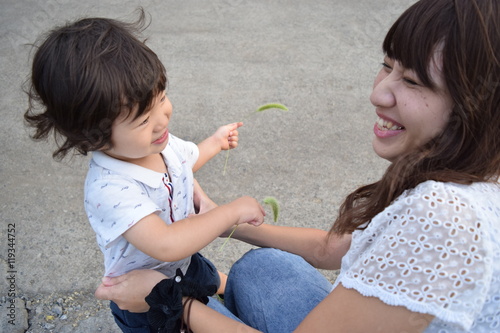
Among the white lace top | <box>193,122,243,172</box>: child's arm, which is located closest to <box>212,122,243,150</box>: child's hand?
<box>193,122,243,172</box>: child's arm

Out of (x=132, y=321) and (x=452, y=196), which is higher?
(x=452, y=196)

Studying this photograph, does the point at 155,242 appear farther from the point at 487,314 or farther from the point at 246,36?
the point at 246,36

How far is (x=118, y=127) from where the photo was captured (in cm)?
140

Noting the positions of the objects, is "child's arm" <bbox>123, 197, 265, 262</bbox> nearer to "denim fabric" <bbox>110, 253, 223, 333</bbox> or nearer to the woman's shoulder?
"denim fabric" <bbox>110, 253, 223, 333</bbox>

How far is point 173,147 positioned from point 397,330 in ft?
2.99

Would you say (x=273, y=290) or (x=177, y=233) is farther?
(x=273, y=290)

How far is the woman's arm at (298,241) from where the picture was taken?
70.5 inches

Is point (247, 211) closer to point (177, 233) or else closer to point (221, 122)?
point (177, 233)

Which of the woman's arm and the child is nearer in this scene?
the child

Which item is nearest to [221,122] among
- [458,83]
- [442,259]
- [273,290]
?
[273,290]

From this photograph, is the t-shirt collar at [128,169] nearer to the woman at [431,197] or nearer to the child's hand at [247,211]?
the child's hand at [247,211]

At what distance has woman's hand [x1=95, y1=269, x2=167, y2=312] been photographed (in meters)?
1.49

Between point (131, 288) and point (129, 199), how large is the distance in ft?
0.90

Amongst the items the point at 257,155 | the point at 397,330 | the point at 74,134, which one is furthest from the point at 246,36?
the point at 397,330
